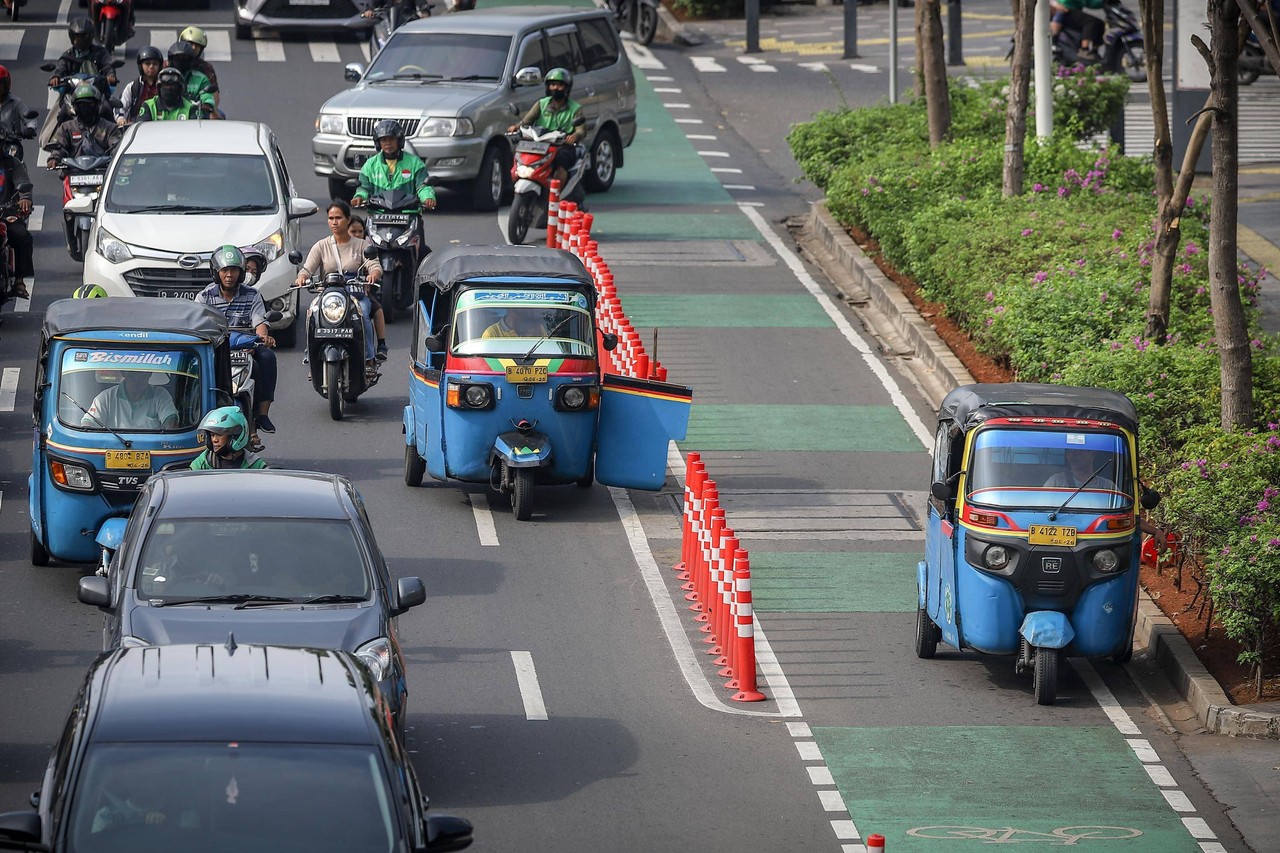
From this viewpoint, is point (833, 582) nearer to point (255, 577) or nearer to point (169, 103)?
point (255, 577)

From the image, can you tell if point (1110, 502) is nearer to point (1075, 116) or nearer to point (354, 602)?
point (354, 602)

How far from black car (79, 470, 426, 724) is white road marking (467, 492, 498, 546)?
4405 millimetres

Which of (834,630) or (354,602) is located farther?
(834,630)

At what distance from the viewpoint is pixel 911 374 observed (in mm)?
21656

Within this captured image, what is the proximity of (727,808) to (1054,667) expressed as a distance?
2.74 metres

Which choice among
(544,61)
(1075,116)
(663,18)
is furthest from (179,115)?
(663,18)

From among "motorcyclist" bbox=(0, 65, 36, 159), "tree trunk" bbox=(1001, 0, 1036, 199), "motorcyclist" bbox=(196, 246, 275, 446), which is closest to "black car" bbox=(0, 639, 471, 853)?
"motorcyclist" bbox=(196, 246, 275, 446)

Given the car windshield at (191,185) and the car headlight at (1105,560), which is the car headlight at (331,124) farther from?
the car headlight at (1105,560)

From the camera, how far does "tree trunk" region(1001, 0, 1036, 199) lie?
23.9 meters

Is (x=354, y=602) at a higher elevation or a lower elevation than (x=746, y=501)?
higher

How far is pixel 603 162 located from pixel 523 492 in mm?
13299

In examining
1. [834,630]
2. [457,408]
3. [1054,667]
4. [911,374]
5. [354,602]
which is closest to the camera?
[354,602]

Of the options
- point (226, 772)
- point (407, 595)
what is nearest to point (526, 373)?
point (407, 595)

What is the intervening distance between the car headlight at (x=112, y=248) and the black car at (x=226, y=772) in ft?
42.9
